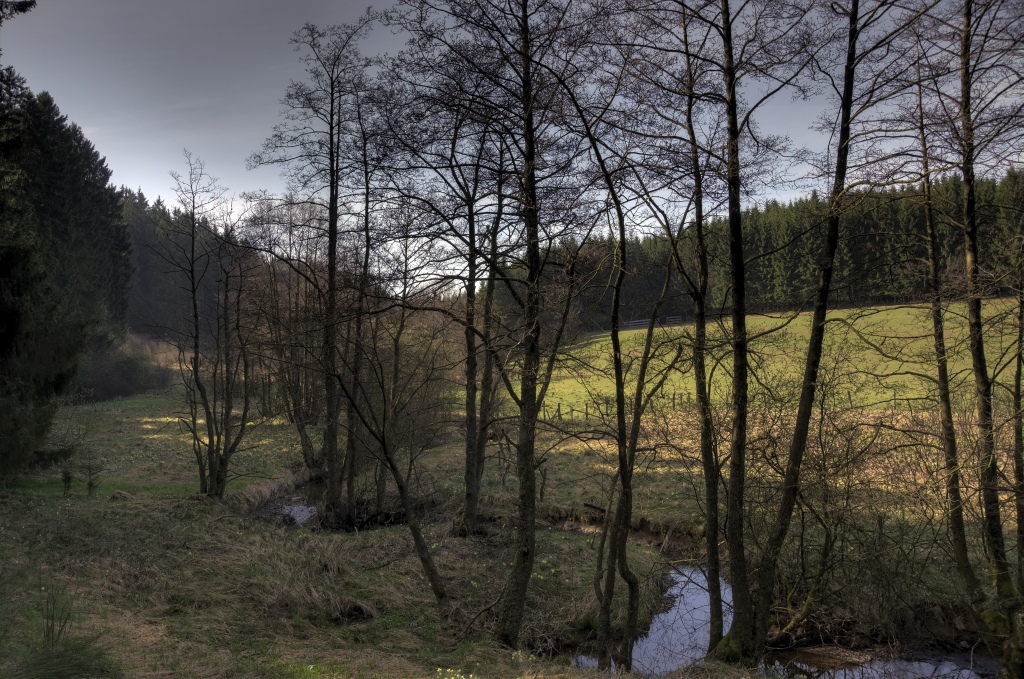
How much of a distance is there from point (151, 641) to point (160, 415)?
79.1 ft

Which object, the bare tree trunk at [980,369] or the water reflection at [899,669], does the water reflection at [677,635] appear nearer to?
the water reflection at [899,669]

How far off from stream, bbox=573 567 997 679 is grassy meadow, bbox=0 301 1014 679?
842 mm

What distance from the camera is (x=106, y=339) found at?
3117 cm

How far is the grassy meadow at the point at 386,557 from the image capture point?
21.1ft

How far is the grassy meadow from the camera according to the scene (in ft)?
21.1

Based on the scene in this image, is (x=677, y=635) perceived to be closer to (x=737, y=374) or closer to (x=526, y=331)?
(x=737, y=374)

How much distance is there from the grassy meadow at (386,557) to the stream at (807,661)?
842mm

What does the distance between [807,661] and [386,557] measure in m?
7.15

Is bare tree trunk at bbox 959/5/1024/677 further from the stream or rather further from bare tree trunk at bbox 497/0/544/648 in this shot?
bare tree trunk at bbox 497/0/544/648

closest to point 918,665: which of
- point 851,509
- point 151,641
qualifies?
point 851,509

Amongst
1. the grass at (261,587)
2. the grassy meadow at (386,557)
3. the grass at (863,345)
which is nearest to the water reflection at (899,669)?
the grassy meadow at (386,557)

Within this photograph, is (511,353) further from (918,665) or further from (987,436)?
(918,665)

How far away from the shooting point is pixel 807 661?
852 centimetres

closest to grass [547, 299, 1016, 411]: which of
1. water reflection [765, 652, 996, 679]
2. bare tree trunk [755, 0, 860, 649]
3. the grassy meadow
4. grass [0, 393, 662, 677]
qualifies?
the grassy meadow
